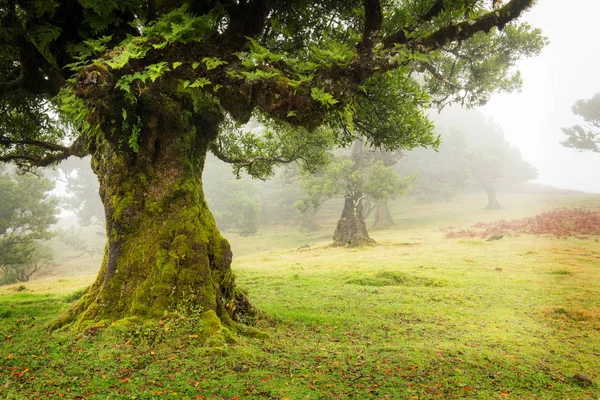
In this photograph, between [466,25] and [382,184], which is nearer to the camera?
[466,25]

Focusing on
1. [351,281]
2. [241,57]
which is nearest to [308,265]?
[351,281]

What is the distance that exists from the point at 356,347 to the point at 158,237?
14.4ft

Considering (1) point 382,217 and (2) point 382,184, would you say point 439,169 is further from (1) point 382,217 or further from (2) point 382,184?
(2) point 382,184

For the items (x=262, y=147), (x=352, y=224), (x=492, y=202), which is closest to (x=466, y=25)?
(x=262, y=147)

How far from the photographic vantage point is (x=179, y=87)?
707cm

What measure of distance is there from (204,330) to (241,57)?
5.03m

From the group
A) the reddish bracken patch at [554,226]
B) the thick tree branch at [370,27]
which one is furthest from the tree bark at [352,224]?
the thick tree branch at [370,27]

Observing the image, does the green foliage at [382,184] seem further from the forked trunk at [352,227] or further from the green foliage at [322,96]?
the green foliage at [322,96]

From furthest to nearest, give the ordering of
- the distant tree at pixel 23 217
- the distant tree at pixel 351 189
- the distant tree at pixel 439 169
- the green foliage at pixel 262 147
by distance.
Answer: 1. the distant tree at pixel 439 169
2. the distant tree at pixel 351 189
3. the distant tree at pixel 23 217
4. the green foliage at pixel 262 147

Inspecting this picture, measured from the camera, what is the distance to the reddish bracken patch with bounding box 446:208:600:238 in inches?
964

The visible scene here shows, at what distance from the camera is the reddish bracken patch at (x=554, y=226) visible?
24.5 meters

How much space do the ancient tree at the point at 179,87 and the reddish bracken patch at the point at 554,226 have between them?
2255cm

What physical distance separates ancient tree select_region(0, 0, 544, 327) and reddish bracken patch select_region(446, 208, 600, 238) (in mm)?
22553

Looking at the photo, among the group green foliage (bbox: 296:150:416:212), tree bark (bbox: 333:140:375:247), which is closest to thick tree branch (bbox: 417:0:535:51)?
tree bark (bbox: 333:140:375:247)
